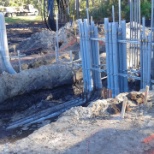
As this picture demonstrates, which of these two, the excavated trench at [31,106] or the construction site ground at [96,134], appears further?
the excavated trench at [31,106]

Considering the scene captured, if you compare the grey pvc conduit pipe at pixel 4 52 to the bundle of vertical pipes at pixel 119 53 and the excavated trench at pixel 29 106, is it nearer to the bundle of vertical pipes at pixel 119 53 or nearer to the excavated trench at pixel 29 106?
the excavated trench at pixel 29 106

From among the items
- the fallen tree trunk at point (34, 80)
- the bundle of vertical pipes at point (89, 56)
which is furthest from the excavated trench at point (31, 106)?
the bundle of vertical pipes at point (89, 56)

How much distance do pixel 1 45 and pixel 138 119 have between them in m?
6.58

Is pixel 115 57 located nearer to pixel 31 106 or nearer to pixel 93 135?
pixel 31 106

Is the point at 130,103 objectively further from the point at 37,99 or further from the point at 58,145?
the point at 37,99

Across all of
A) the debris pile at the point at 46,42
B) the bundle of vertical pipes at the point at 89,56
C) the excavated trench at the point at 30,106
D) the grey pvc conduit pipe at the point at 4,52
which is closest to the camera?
the excavated trench at the point at 30,106

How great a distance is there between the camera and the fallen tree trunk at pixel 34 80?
1025 cm

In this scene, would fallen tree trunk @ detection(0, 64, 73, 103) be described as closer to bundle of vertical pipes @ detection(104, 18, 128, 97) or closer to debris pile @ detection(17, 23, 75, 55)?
bundle of vertical pipes @ detection(104, 18, 128, 97)

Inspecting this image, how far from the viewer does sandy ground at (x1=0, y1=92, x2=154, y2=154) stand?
5.12 meters

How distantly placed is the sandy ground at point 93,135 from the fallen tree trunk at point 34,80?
4203 mm

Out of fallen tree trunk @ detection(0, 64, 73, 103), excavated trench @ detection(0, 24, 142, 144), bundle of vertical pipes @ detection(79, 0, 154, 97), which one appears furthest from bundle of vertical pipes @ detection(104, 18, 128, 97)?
fallen tree trunk @ detection(0, 64, 73, 103)

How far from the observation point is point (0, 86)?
10.1 m

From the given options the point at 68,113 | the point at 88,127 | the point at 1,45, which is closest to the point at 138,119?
the point at 88,127

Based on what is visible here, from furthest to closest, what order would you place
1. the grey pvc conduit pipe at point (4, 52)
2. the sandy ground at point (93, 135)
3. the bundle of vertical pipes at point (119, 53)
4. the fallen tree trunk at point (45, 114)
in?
1. the grey pvc conduit pipe at point (4, 52)
2. the fallen tree trunk at point (45, 114)
3. the bundle of vertical pipes at point (119, 53)
4. the sandy ground at point (93, 135)
